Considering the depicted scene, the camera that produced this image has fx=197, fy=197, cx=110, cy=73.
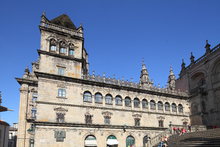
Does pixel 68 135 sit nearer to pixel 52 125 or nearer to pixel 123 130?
pixel 52 125

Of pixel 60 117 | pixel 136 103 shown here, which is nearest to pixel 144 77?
pixel 136 103

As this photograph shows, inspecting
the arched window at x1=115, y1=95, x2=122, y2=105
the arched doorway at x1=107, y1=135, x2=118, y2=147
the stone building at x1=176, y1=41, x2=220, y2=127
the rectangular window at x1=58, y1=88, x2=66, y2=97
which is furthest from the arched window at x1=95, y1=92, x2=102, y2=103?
the stone building at x1=176, y1=41, x2=220, y2=127

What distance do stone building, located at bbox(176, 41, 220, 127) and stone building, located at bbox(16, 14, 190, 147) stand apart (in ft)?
13.2

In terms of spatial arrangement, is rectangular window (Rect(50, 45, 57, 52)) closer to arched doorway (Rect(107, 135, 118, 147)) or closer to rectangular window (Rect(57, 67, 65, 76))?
rectangular window (Rect(57, 67, 65, 76))

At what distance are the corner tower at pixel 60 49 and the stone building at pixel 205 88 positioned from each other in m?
24.0

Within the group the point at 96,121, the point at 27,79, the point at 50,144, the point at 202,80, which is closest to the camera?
the point at 50,144

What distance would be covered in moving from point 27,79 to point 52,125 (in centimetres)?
1463

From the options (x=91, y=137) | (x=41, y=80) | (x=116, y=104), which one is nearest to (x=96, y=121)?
(x=91, y=137)

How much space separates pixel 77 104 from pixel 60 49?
965 cm

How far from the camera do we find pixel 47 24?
3272cm

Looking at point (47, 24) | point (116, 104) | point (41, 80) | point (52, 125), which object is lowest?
point (52, 125)

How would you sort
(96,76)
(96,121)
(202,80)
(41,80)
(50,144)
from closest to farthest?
1. (50,144)
2. (41,80)
3. (96,121)
4. (96,76)
5. (202,80)

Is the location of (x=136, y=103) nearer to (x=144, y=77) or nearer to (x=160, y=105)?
(x=160, y=105)

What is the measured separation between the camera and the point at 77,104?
30672 mm
